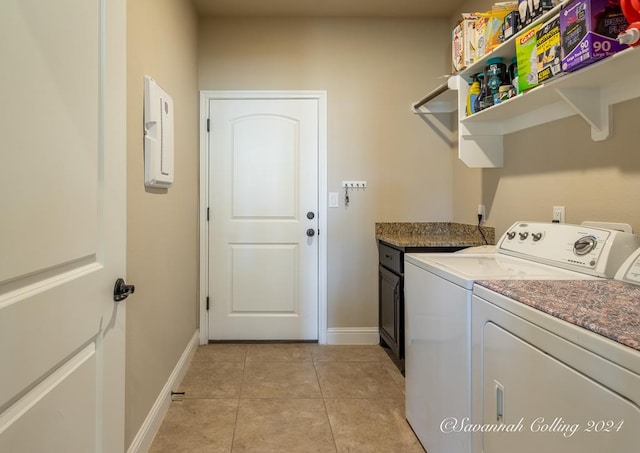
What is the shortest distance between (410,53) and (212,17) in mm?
1620

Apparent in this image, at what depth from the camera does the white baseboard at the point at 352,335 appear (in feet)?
9.57

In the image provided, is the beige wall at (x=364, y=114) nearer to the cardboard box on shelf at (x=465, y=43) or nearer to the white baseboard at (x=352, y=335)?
the white baseboard at (x=352, y=335)

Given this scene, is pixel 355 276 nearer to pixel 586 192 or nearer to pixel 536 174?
pixel 536 174

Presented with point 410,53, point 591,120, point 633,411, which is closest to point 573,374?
point 633,411

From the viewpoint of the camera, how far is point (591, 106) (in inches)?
56.6

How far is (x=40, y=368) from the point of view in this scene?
0.64 meters

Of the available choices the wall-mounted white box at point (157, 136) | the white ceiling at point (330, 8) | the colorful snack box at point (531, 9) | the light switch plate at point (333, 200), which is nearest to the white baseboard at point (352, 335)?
the light switch plate at point (333, 200)

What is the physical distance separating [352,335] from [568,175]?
191cm

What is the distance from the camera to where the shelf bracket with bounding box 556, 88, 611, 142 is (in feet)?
4.62

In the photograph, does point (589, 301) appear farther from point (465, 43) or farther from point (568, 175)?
point (465, 43)

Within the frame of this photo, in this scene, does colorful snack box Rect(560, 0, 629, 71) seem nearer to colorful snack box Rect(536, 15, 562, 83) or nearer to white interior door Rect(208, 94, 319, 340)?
colorful snack box Rect(536, 15, 562, 83)

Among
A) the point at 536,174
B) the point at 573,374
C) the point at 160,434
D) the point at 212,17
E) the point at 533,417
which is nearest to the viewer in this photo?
the point at 573,374

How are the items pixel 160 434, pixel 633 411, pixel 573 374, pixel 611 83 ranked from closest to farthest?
pixel 633 411 → pixel 573 374 → pixel 611 83 → pixel 160 434

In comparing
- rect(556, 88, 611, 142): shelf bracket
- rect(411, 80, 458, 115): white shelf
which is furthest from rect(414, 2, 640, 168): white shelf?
rect(411, 80, 458, 115): white shelf
